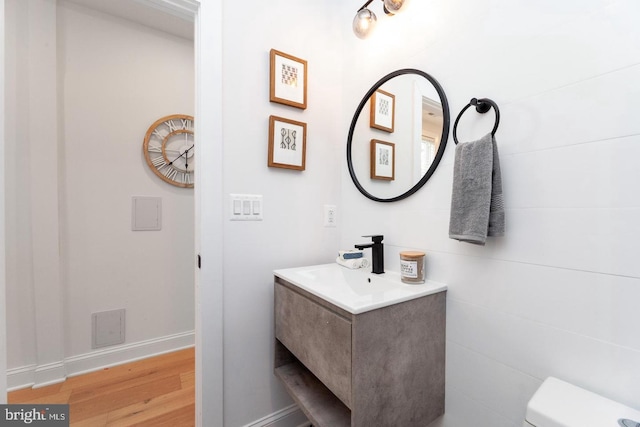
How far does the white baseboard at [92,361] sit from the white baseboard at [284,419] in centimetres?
126

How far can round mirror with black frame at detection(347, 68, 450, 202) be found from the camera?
111 centimetres

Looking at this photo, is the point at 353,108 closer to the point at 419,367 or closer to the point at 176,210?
the point at 419,367

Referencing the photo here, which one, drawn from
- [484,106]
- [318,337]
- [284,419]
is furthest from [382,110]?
[284,419]

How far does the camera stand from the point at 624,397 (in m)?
0.66

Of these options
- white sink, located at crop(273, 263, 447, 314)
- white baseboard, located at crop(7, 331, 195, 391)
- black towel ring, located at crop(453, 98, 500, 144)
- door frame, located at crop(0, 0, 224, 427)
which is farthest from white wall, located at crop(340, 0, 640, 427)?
white baseboard, located at crop(7, 331, 195, 391)

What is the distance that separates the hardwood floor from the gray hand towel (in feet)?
5.81

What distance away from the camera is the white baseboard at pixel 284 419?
134 cm

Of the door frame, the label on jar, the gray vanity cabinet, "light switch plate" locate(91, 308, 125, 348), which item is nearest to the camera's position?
the gray vanity cabinet

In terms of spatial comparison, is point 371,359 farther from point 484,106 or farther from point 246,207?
point 484,106

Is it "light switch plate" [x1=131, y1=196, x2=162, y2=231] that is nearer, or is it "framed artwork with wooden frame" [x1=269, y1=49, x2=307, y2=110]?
"framed artwork with wooden frame" [x1=269, y1=49, x2=307, y2=110]

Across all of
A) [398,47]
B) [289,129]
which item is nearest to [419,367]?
[289,129]

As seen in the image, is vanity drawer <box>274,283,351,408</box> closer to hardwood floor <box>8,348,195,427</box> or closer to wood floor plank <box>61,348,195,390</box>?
hardwood floor <box>8,348,195,427</box>

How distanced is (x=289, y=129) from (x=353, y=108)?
0.42 metres

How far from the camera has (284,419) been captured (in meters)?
Result: 1.40
